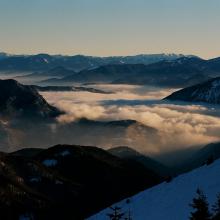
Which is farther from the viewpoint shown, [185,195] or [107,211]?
[107,211]

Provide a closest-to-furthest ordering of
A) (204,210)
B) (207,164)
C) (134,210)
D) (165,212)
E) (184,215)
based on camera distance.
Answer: (204,210) → (184,215) → (165,212) → (134,210) → (207,164)

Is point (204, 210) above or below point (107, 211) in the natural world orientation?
above

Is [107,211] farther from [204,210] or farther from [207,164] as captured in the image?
[204,210]

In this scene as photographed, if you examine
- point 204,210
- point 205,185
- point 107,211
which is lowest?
point 107,211

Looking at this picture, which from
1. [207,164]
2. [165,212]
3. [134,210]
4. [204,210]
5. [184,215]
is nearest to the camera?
[204,210]

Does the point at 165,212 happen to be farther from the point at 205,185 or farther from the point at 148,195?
the point at 148,195

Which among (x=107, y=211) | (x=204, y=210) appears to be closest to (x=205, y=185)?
(x=107, y=211)

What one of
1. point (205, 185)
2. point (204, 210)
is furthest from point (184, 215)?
point (204, 210)
